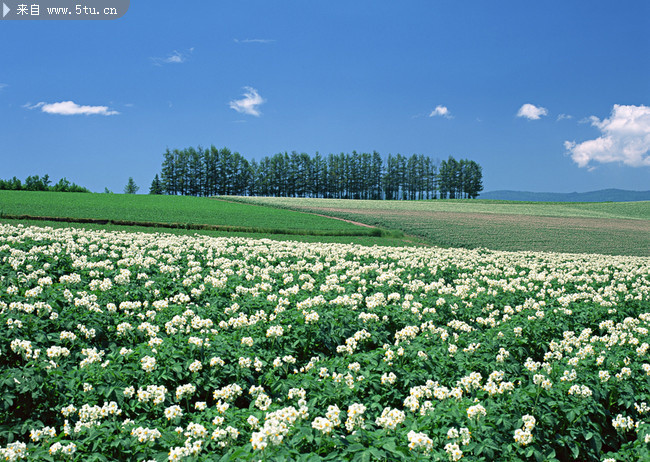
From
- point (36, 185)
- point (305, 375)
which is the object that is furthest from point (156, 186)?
point (305, 375)

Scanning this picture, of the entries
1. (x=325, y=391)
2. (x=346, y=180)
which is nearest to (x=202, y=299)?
(x=325, y=391)

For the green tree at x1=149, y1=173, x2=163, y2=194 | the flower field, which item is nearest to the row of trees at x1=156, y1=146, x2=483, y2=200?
the green tree at x1=149, y1=173, x2=163, y2=194

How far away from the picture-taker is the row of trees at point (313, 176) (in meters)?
130

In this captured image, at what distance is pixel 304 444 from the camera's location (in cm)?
441

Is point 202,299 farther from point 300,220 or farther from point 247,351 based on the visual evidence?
point 300,220

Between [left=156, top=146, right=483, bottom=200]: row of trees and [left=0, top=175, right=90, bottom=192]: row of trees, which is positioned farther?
[left=156, top=146, right=483, bottom=200]: row of trees

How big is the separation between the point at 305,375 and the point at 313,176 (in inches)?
5388

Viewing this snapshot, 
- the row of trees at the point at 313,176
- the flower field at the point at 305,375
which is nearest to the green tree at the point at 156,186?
the row of trees at the point at 313,176

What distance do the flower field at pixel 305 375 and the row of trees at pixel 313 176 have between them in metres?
123

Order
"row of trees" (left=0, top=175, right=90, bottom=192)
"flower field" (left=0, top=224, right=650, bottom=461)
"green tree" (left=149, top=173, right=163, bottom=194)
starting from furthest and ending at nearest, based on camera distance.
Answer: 1. "green tree" (left=149, top=173, right=163, bottom=194)
2. "row of trees" (left=0, top=175, right=90, bottom=192)
3. "flower field" (left=0, top=224, right=650, bottom=461)

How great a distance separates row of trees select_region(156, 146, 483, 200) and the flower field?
405 ft

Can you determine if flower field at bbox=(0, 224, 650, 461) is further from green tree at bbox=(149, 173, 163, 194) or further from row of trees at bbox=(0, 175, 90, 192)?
green tree at bbox=(149, 173, 163, 194)

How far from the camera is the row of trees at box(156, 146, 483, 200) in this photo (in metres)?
130

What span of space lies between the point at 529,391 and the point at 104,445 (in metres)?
5.38
